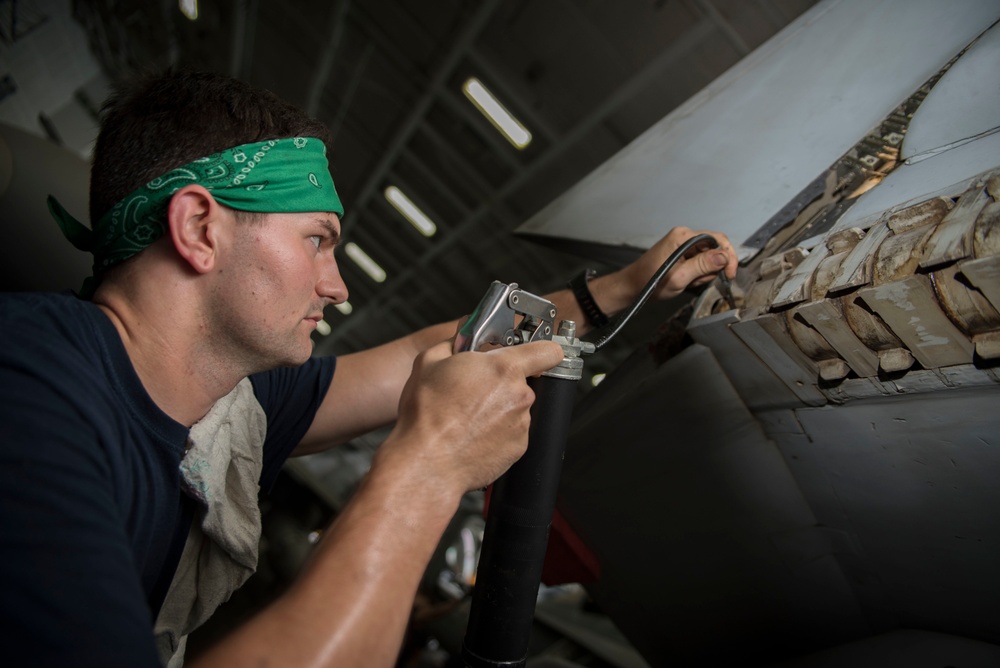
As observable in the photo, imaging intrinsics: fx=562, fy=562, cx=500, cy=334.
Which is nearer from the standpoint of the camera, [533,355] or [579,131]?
[533,355]

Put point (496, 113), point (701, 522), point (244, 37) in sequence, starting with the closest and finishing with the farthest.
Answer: point (701, 522) → point (496, 113) → point (244, 37)

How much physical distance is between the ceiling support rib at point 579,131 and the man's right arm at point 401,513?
2243mm

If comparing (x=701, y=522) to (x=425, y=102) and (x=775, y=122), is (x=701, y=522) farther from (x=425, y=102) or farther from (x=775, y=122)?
(x=425, y=102)

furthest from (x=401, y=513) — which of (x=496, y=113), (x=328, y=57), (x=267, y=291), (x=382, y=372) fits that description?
(x=328, y=57)

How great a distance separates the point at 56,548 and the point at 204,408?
0.46 meters

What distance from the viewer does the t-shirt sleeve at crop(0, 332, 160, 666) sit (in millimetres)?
451

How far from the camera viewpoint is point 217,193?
33.0 inches

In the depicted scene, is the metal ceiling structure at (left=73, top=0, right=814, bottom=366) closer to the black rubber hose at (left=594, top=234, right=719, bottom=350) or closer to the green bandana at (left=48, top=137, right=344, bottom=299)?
the black rubber hose at (left=594, top=234, right=719, bottom=350)

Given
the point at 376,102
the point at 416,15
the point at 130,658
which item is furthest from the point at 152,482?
the point at 376,102

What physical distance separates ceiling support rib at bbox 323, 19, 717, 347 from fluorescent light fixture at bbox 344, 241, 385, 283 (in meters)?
0.31

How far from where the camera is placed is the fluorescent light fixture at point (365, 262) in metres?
5.44

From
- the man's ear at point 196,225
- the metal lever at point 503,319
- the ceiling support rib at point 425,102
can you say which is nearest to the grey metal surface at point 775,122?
the metal lever at point 503,319

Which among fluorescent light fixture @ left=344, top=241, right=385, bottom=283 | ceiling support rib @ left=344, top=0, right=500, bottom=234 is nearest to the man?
ceiling support rib @ left=344, top=0, right=500, bottom=234

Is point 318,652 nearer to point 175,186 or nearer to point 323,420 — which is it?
point 175,186
